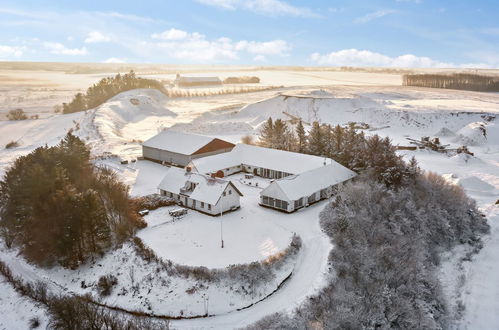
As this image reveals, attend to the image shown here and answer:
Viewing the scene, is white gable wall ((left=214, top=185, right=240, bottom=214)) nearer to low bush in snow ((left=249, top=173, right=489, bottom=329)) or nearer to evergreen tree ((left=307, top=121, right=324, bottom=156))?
low bush in snow ((left=249, top=173, right=489, bottom=329))

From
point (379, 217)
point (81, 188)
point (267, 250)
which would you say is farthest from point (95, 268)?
point (379, 217)

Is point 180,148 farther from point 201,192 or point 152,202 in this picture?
point 201,192

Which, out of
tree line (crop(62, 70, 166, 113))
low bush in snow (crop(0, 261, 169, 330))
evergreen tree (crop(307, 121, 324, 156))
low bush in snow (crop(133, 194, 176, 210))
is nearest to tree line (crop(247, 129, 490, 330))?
low bush in snow (crop(0, 261, 169, 330))

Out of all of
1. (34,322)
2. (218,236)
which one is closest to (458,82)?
(218,236)

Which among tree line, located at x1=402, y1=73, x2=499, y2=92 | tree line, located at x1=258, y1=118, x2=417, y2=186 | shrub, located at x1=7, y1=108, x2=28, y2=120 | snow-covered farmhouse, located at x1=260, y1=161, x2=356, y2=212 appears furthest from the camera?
tree line, located at x1=402, y1=73, x2=499, y2=92

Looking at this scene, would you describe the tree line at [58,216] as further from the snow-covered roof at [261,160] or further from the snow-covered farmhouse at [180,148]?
the snow-covered farmhouse at [180,148]

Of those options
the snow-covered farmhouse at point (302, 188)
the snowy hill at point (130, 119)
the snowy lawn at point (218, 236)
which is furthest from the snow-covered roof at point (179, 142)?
the snow-covered farmhouse at point (302, 188)

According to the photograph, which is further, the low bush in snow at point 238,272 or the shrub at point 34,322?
the low bush in snow at point 238,272
